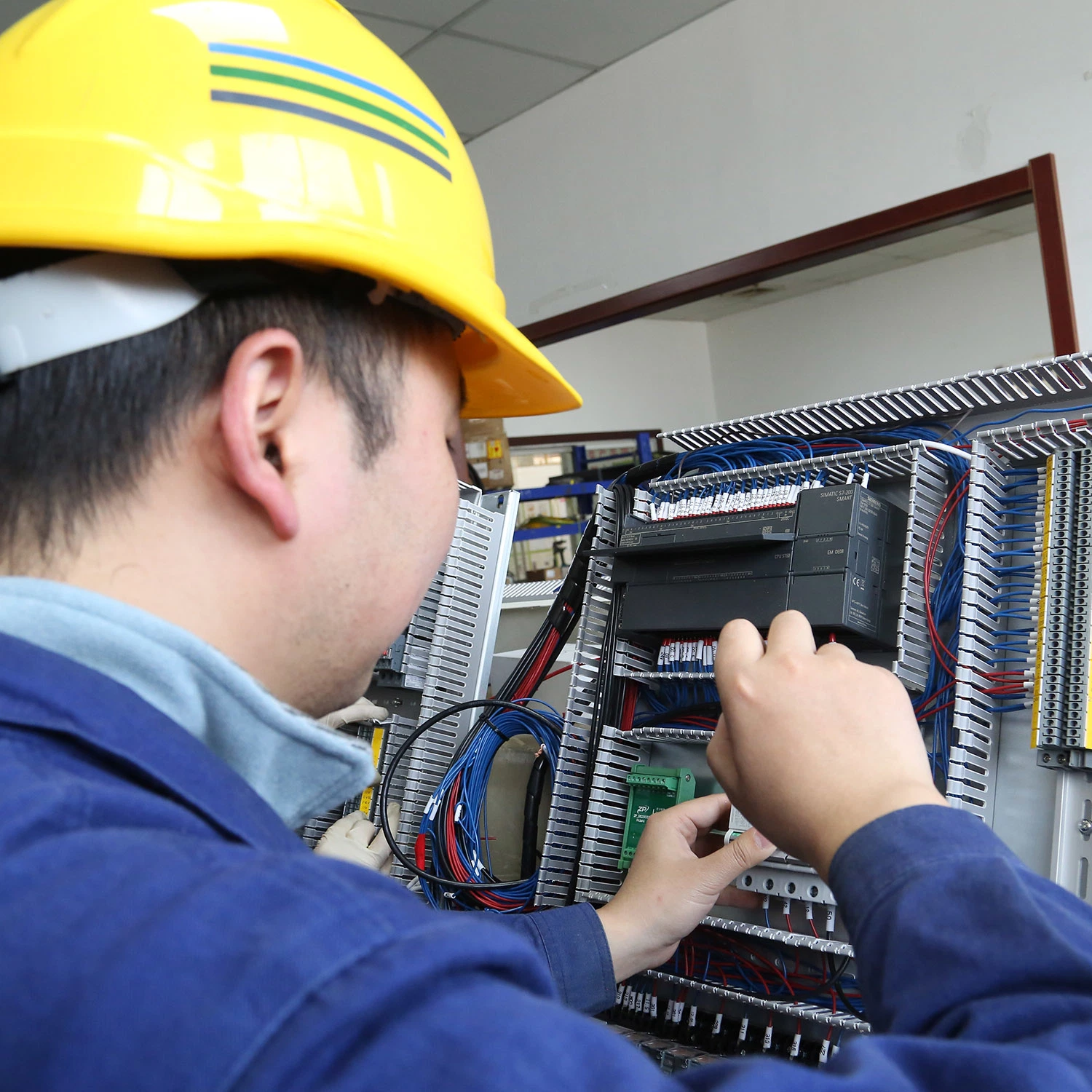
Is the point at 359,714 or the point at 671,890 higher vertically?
the point at 359,714

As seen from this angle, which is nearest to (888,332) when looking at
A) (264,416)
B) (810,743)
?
(810,743)

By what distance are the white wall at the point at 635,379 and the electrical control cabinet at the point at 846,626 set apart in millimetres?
5741

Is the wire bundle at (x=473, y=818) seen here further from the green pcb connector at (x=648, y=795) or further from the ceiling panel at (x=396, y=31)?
the ceiling panel at (x=396, y=31)

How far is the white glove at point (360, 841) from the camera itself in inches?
55.7

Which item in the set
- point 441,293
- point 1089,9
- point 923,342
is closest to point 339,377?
point 441,293

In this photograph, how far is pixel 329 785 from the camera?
1.84 ft

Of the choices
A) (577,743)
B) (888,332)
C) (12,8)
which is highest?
(888,332)

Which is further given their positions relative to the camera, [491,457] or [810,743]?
[491,457]

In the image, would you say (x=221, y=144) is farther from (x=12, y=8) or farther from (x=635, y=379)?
(x=635, y=379)

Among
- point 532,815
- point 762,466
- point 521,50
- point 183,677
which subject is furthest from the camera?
point 521,50

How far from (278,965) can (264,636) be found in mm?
260

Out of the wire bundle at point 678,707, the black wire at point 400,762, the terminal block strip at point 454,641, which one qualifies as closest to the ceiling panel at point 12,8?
the terminal block strip at point 454,641

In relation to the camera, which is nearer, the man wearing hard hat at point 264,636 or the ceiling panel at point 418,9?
the man wearing hard hat at point 264,636

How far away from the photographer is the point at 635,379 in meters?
7.91
